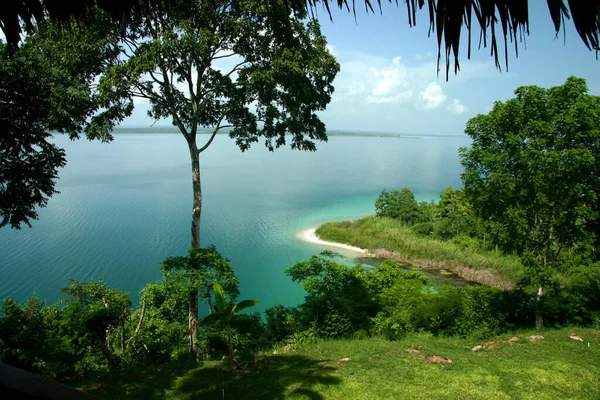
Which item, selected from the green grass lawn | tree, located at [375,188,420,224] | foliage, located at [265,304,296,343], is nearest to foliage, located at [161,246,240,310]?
the green grass lawn

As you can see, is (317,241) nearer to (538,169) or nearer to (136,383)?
(538,169)

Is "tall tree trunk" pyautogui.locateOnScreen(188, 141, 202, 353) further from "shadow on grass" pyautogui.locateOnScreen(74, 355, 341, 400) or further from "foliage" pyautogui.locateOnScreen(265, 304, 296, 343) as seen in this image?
"foliage" pyautogui.locateOnScreen(265, 304, 296, 343)

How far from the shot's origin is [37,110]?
5.16m

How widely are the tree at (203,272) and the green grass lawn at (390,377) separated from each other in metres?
1.57

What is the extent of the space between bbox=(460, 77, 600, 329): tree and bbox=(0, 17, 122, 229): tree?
26.4 feet

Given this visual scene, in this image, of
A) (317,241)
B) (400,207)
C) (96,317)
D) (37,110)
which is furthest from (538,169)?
(400,207)

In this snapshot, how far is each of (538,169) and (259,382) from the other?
23.5 ft

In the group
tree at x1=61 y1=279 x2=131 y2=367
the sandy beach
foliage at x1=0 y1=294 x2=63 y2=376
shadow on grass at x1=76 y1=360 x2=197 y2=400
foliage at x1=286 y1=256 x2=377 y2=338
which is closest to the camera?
shadow on grass at x1=76 y1=360 x2=197 y2=400

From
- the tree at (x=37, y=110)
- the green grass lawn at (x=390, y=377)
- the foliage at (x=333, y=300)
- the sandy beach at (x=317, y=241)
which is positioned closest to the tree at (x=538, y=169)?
the green grass lawn at (x=390, y=377)

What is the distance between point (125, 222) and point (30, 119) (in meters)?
21.2

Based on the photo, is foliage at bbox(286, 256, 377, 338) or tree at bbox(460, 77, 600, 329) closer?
tree at bbox(460, 77, 600, 329)

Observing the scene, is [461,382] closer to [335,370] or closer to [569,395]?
[569,395]

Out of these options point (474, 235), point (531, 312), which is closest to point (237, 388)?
point (531, 312)

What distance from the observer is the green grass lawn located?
4742mm
